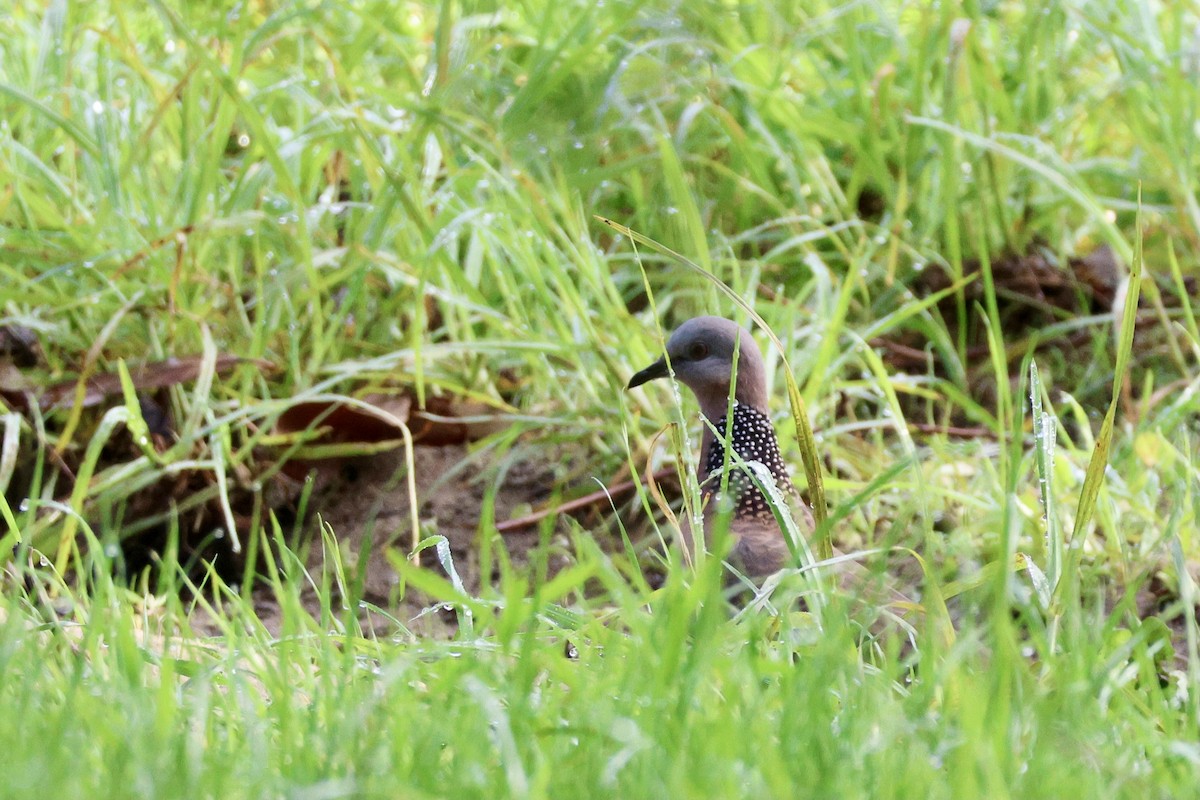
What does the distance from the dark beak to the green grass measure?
219 millimetres

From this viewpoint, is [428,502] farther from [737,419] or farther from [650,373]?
[737,419]

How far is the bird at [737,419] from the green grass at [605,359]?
19cm

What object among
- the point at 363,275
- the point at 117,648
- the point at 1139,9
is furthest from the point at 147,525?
the point at 1139,9

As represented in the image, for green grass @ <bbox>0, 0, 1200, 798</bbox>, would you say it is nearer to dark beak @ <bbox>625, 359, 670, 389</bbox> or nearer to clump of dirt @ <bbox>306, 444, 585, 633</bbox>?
clump of dirt @ <bbox>306, 444, 585, 633</bbox>

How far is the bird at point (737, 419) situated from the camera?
Result: 2508 millimetres

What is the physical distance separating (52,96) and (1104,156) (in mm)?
3179

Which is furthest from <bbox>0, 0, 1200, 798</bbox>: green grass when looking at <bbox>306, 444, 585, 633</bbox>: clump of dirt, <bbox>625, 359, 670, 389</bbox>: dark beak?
<bbox>625, 359, 670, 389</bbox>: dark beak

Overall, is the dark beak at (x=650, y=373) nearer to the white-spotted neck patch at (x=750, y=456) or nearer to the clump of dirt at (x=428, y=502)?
the white-spotted neck patch at (x=750, y=456)

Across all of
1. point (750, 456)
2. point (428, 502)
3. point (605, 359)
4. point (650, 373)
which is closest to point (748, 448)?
point (750, 456)

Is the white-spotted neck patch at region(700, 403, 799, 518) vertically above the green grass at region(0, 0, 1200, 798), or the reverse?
the green grass at region(0, 0, 1200, 798)

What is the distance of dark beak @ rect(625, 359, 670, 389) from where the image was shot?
280 centimetres

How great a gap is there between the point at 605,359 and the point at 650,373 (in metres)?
0.26

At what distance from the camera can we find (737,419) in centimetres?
275

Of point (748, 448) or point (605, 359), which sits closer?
point (748, 448)
